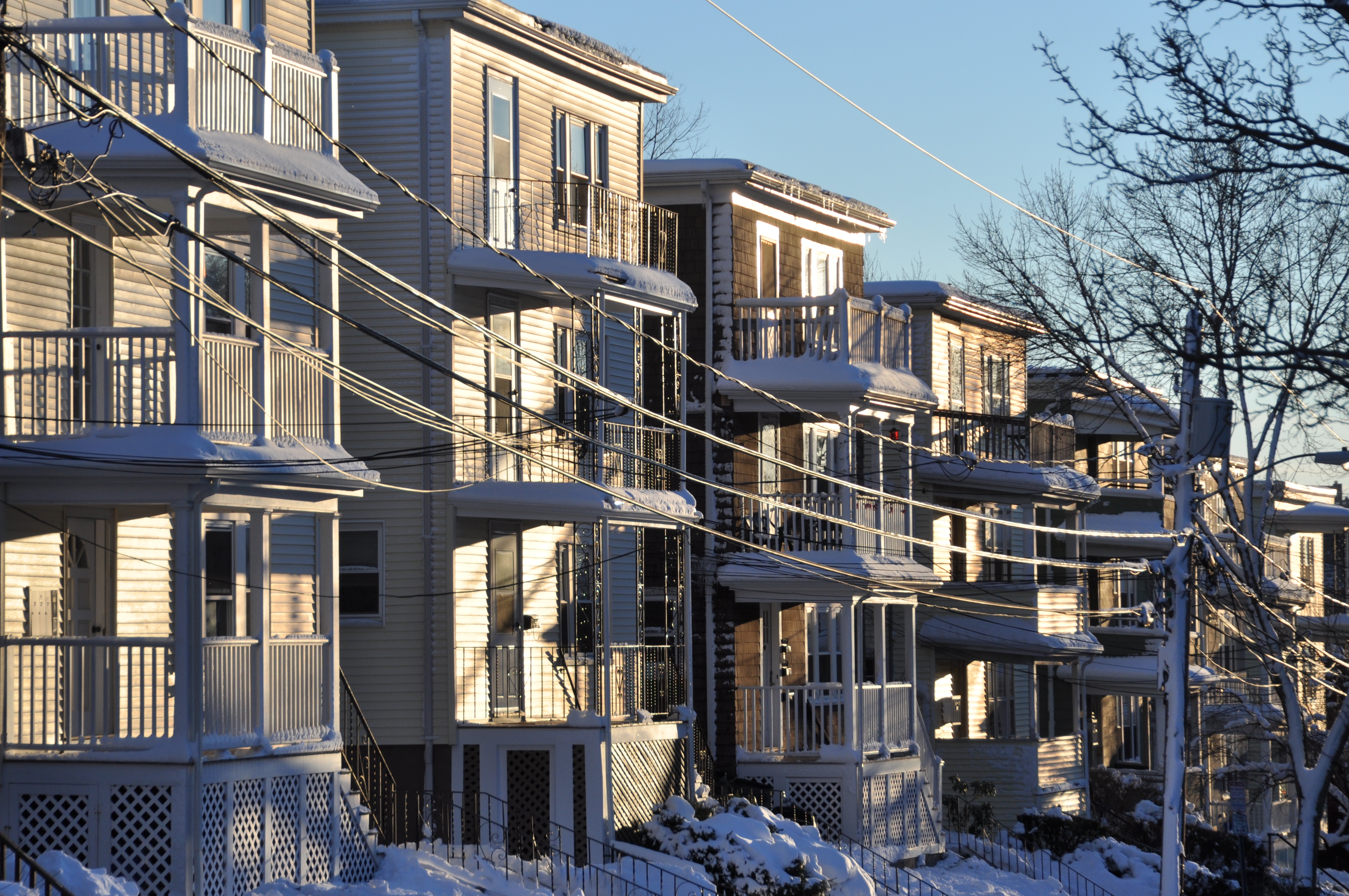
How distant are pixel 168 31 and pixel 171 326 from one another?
335 cm

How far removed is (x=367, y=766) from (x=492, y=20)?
1087 centimetres

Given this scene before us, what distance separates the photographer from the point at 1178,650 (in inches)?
931

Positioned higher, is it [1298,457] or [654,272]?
[654,272]

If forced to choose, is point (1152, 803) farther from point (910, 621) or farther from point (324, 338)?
point (324, 338)

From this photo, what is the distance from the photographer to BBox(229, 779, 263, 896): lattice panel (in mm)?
19844

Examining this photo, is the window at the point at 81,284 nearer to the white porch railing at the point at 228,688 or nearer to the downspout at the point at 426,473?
the white porch railing at the point at 228,688

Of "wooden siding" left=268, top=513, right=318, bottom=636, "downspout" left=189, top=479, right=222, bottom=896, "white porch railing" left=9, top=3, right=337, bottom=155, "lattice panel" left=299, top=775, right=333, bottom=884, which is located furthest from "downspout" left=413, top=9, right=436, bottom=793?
"downspout" left=189, top=479, right=222, bottom=896

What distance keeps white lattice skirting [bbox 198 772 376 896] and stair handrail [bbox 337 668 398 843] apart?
2.02m

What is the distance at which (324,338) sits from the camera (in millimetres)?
21625

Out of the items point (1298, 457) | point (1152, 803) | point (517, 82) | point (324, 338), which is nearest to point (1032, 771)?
point (1152, 803)

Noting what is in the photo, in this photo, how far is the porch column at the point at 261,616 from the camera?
2038cm

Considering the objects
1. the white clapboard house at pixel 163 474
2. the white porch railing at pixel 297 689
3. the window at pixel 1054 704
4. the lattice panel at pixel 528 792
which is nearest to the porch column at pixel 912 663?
the window at pixel 1054 704

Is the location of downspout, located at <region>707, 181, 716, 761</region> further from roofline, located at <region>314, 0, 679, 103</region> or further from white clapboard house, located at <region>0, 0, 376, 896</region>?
white clapboard house, located at <region>0, 0, 376, 896</region>

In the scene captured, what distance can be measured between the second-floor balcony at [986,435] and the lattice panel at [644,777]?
13637mm
